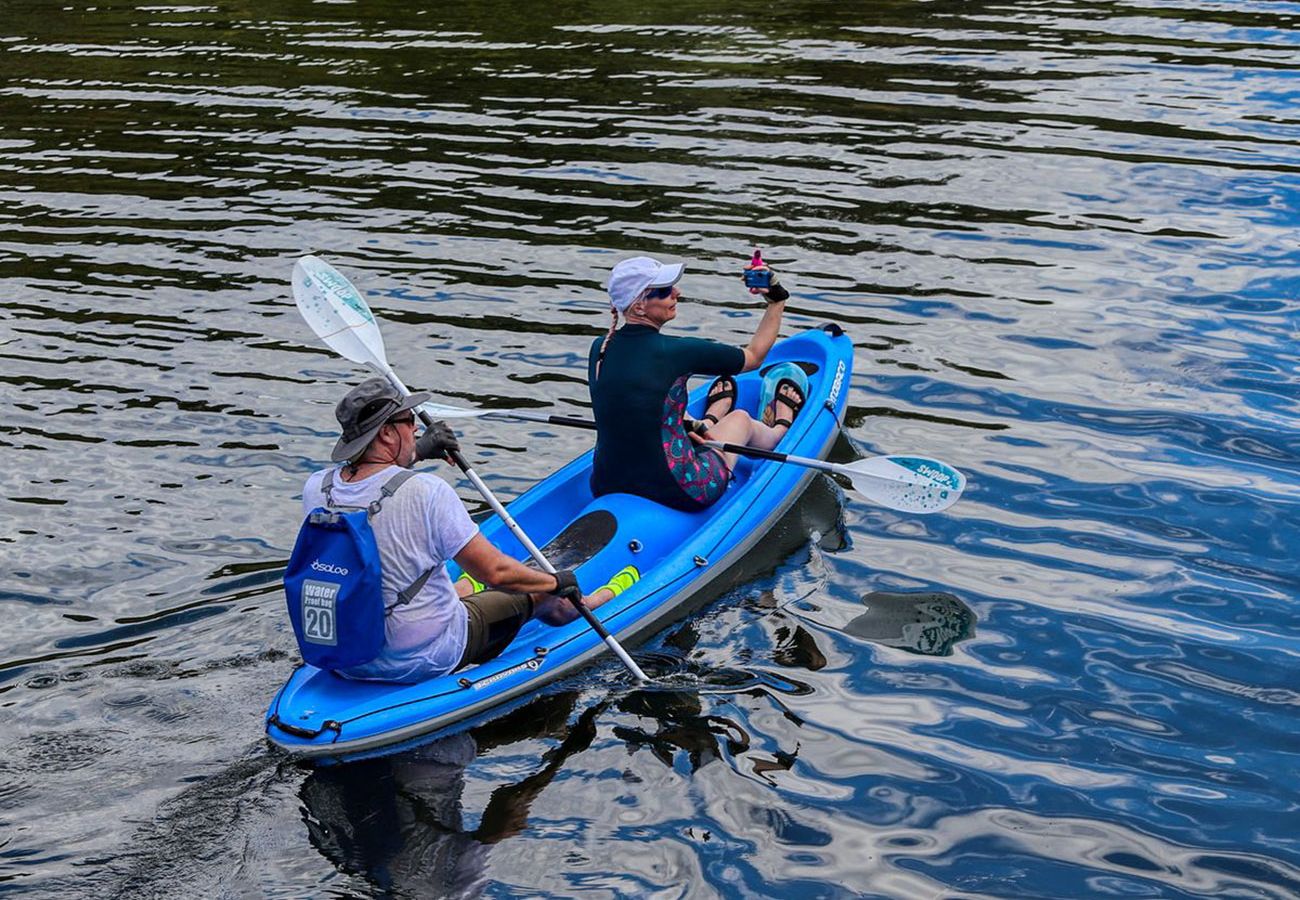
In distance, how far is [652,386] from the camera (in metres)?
9.28

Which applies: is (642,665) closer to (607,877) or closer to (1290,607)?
(607,877)

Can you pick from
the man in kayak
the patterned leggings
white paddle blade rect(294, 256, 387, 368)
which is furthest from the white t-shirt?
white paddle blade rect(294, 256, 387, 368)

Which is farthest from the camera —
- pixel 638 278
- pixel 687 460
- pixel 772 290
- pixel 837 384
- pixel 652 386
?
pixel 837 384

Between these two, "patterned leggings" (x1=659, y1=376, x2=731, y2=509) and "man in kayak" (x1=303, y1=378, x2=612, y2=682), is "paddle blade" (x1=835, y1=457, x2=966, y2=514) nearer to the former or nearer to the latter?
"patterned leggings" (x1=659, y1=376, x2=731, y2=509)

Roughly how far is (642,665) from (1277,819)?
11.3 ft

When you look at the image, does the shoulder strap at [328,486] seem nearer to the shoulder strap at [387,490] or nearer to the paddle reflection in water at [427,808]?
the shoulder strap at [387,490]

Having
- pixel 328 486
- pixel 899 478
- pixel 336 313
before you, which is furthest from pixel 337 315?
pixel 899 478

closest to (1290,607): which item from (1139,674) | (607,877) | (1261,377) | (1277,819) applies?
(1139,674)

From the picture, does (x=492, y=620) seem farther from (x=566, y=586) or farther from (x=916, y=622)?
(x=916, y=622)

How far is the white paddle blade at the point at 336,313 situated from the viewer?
31.5 feet

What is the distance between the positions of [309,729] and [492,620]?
4.13 feet

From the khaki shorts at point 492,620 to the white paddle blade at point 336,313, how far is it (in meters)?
1.97

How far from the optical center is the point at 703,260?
15.0m

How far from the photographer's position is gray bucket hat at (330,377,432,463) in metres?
7.30
